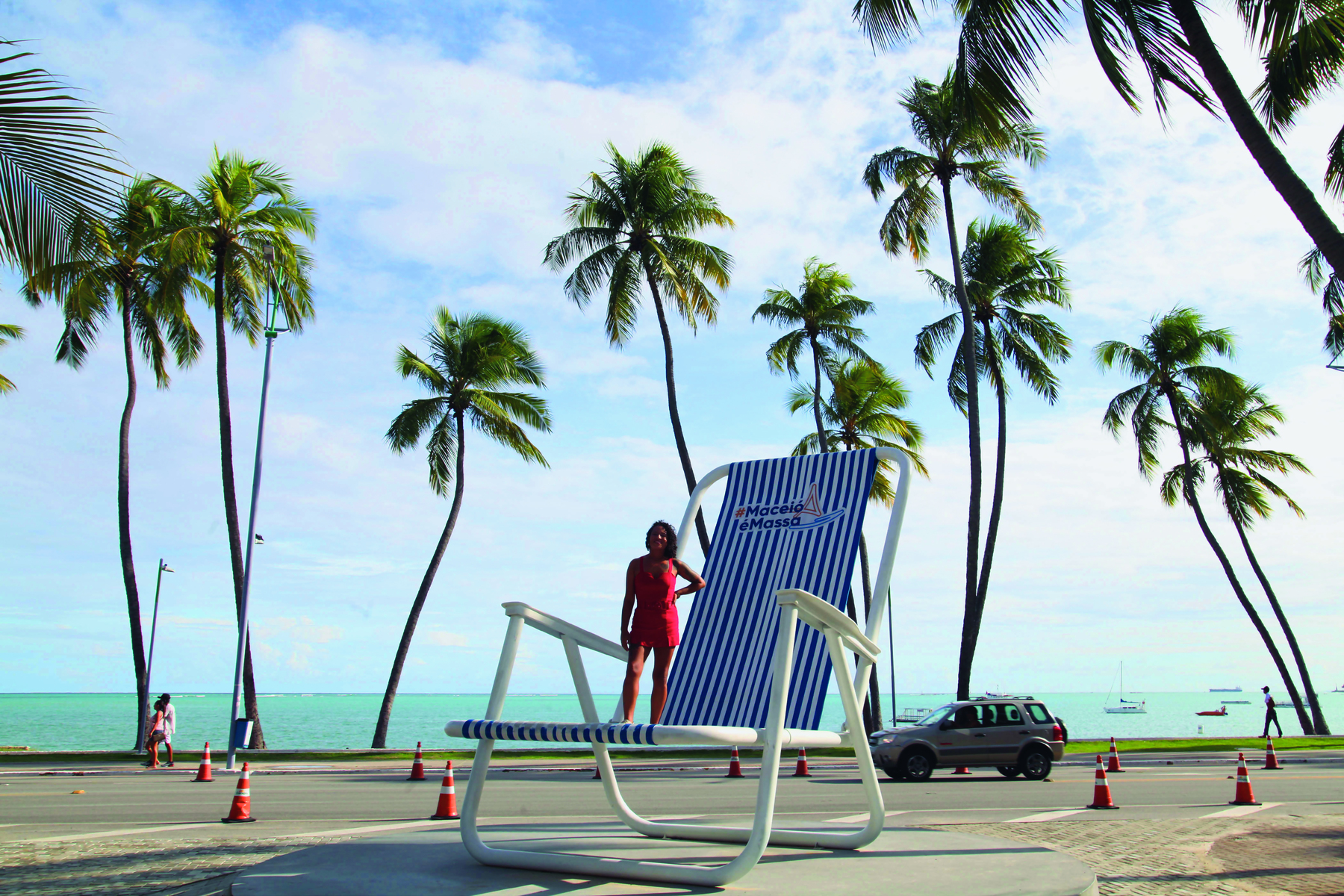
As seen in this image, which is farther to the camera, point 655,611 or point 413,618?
point 413,618

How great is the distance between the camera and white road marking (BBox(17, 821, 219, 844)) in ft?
22.7

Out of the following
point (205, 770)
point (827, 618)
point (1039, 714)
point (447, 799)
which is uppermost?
point (827, 618)

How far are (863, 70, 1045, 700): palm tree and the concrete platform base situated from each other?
1943cm

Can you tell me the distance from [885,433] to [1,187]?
1116 inches

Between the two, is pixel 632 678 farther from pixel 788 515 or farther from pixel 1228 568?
pixel 1228 568

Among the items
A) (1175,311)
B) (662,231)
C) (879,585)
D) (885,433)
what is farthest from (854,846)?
(1175,311)

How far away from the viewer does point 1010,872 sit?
15.4 feet

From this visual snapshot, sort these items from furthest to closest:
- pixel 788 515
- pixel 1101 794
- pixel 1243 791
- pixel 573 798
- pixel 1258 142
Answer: pixel 573 798 → pixel 1243 791 → pixel 1101 794 → pixel 1258 142 → pixel 788 515

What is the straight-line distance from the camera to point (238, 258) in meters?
23.0

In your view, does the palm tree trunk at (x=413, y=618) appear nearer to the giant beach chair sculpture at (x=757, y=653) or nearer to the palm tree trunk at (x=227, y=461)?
the palm tree trunk at (x=227, y=461)

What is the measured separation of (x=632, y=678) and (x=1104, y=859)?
3.41m

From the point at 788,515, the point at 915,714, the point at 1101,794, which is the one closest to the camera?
the point at 788,515

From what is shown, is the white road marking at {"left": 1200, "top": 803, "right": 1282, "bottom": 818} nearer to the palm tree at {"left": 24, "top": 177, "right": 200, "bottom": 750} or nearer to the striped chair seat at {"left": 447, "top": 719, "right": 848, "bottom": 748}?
the striped chair seat at {"left": 447, "top": 719, "right": 848, "bottom": 748}

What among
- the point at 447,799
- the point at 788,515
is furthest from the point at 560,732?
the point at 447,799
